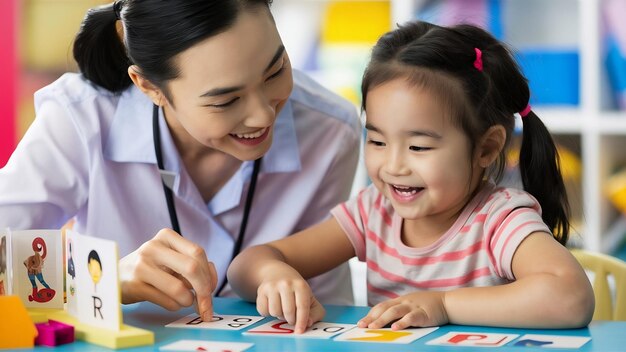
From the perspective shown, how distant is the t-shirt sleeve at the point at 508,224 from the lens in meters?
1.31

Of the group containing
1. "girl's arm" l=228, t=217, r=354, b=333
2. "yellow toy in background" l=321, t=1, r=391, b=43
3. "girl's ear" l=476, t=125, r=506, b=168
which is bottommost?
"girl's arm" l=228, t=217, r=354, b=333

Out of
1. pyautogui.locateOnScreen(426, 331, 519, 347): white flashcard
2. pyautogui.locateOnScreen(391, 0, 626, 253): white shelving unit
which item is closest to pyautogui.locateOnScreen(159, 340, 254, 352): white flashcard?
pyautogui.locateOnScreen(426, 331, 519, 347): white flashcard

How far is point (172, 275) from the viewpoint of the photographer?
126 centimetres

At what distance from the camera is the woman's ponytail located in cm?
163

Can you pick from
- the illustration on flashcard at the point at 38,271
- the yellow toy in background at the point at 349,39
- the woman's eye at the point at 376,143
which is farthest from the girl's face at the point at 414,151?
the yellow toy in background at the point at 349,39

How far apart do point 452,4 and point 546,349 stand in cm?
205

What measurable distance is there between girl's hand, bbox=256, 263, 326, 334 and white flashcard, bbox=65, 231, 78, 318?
0.24 meters

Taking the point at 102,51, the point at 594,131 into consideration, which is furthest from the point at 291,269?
the point at 594,131

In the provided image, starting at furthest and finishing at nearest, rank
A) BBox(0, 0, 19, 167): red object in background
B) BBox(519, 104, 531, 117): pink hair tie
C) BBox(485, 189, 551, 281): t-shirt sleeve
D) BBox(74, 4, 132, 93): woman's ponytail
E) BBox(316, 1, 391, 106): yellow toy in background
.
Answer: BBox(0, 0, 19, 167): red object in background → BBox(316, 1, 391, 106): yellow toy in background → BBox(74, 4, 132, 93): woman's ponytail → BBox(519, 104, 531, 117): pink hair tie → BBox(485, 189, 551, 281): t-shirt sleeve

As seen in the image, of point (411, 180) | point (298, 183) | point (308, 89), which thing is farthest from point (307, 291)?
point (308, 89)

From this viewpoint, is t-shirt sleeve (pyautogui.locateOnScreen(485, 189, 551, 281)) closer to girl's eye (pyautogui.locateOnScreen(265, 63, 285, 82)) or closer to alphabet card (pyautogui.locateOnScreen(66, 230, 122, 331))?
girl's eye (pyautogui.locateOnScreen(265, 63, 285, 82))

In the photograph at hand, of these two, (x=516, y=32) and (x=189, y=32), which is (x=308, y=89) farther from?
(x=516, y=32)

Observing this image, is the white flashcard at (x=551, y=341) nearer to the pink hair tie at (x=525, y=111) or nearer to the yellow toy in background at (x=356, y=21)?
the pink hair tie at (x=525, y=111)

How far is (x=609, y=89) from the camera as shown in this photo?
2875mm
